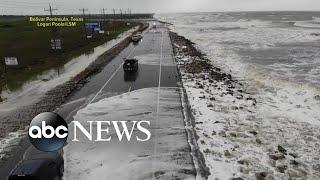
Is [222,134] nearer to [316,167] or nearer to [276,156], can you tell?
[276,156]

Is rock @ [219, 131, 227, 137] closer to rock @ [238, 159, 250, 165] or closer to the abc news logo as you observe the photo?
rock @ [238, 159, 250, 165]

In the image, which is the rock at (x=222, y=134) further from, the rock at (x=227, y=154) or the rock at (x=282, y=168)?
the rock at (x=282, y=168)

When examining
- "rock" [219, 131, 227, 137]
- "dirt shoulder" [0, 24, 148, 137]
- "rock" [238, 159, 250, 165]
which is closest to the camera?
"rock" [238, 159, 250, 165]

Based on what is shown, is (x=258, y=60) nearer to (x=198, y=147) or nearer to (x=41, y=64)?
(x=41, y=64)

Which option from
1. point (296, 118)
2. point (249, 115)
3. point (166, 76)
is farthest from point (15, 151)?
point (166, 76)

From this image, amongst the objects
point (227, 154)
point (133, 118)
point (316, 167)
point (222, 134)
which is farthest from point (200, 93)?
point (316, 167)

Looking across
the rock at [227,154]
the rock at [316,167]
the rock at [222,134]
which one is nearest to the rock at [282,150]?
the rock at [316,167]

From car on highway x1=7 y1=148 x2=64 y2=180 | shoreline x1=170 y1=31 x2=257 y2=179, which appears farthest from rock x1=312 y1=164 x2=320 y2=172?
car on highway x1=7 y1=148 x2=64 y2=180
